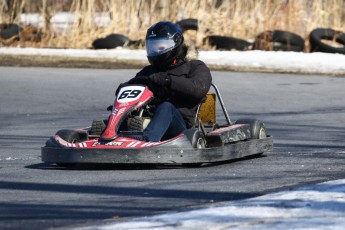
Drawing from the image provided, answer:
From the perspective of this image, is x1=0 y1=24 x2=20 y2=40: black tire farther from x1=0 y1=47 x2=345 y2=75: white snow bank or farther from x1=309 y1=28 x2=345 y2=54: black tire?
x1=309 y1=28 x2=345 y2=54: black tire

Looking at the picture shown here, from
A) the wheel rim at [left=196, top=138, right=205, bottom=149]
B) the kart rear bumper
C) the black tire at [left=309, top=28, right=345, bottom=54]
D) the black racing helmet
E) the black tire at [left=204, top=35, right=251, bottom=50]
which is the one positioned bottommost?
the black tire at [left=204, top=35, right=251, bottom=50]

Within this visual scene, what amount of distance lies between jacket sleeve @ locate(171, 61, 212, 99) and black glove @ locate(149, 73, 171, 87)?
4 cm

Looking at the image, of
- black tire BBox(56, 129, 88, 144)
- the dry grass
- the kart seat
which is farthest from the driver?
the dry grass

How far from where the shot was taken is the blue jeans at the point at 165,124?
30.8ft

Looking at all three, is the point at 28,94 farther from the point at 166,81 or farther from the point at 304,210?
the point at 304,210

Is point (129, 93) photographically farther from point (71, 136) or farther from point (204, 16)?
point (204, 16)

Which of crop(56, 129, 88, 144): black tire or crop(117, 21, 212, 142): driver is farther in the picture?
crop(56, 129, 88, 144): black tire

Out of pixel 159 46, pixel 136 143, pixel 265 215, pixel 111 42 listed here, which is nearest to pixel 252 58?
pixel 111 42

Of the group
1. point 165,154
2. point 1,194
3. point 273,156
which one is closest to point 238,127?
point 273,156

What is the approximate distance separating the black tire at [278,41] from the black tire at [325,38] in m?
0.30

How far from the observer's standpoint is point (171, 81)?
9648 millimetres

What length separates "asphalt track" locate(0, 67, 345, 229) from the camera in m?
7.29

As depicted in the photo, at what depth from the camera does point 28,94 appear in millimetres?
17156

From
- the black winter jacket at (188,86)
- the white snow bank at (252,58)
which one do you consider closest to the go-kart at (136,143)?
the black winter jacket at (188,86)
